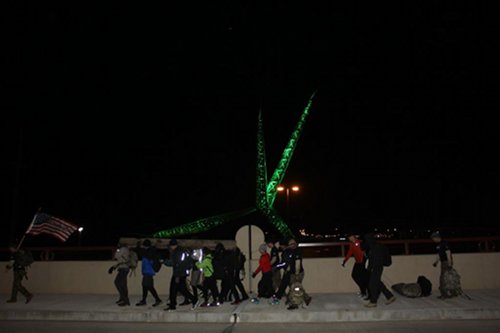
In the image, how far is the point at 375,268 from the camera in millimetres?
8656

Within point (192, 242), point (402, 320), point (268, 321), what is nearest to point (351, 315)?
point (402, 320)

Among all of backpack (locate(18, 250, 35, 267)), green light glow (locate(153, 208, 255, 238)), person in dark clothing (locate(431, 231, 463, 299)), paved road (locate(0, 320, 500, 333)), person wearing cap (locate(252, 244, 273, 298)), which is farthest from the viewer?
green light glow (locate(153, 208, 255, 238))

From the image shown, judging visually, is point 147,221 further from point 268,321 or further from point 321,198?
point 268,321

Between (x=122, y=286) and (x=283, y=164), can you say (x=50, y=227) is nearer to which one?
(x=122, y=286)

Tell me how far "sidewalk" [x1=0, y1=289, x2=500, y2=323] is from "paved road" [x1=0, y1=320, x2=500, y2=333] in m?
0.30

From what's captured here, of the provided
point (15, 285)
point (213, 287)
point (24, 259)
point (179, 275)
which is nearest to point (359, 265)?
point (213, 287)

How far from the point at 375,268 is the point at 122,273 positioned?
5574 mm

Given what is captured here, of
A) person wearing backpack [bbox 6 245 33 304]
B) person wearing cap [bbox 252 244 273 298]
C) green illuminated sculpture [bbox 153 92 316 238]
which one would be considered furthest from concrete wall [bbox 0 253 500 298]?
green illuminated sculpture [bbox 153 92 316 238]

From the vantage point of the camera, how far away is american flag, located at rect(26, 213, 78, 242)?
38.4 ft

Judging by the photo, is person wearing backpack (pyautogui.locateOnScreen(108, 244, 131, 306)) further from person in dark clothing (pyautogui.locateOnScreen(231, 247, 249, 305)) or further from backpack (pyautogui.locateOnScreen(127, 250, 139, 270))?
person in dark clothing (pyautogui.locateOnScreen(231, 247, 249, 305))

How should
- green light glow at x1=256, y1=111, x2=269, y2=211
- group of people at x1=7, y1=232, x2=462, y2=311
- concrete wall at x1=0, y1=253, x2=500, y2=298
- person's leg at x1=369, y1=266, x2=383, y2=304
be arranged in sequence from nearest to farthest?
person's leg at x1=369, y1=266, x2=383, y2=304
group of people at x1=7, y1=232, x2=462, y2=311
concrete wall at x1=0, y1=253, x2=500, y2=298
green light glow at x1=256, y1=111, x2=269, y2=211

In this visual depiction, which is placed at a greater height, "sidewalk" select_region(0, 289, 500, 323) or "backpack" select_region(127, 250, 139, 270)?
"backpack" select_region(127, 250, 139, 270)

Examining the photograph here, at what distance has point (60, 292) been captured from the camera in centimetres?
1169

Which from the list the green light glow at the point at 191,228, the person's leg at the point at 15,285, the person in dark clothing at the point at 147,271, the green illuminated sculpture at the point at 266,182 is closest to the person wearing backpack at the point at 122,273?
the person in dark clothing at the point at 147,271
